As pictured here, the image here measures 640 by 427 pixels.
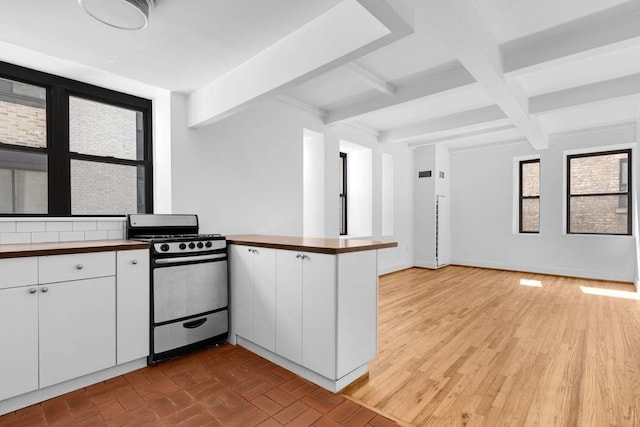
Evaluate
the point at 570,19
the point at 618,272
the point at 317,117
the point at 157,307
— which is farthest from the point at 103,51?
the point at 618,272

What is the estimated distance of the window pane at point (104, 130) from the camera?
9.98 feet

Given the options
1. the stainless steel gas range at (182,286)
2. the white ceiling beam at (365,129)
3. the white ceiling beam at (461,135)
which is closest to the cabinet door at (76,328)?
the stainless steel gas range at (182,286)

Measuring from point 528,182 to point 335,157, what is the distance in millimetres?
4486

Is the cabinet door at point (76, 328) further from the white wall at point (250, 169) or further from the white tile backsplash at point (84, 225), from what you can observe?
the white wall at point (250, 169)

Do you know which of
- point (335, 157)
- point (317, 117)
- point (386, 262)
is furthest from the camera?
point (386, 262)

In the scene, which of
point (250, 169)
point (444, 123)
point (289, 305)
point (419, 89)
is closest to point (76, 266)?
point (289, 305)

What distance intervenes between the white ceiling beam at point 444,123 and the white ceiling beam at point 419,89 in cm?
152

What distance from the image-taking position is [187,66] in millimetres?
2805

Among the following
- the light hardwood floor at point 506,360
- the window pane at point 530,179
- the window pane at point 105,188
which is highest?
the window pane at point 530,179

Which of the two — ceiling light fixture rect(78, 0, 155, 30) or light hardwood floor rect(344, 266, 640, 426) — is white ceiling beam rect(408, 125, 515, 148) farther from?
ceiling light fixture rect(78, 0, 155, 30)

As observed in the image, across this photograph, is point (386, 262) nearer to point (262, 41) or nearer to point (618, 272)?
point (618, 272)

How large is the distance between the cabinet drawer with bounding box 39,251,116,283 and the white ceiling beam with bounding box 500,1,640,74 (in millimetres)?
3853

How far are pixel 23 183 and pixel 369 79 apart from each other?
3.48 m

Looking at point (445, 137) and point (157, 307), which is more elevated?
point (445, 137)
